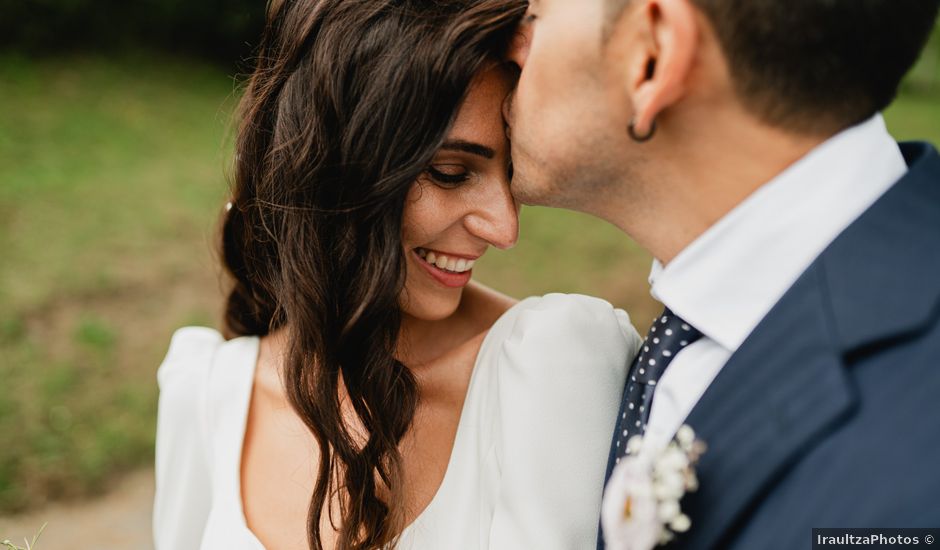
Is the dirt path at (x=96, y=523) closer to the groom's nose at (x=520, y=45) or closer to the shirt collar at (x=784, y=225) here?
the groom's nose at (x=520, y=45)

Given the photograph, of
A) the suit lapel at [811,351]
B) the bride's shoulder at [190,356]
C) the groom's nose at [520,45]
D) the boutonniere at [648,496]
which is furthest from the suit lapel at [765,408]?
the bride's shoulder at [190,356]

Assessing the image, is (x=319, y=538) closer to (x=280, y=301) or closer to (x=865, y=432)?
(x=280, y=301)

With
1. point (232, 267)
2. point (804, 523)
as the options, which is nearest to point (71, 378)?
point (232, 267)

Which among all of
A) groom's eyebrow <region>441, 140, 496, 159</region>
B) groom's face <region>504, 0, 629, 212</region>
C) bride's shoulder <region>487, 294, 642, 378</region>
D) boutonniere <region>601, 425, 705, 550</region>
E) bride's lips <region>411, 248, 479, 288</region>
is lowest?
bride's shoulder <region>487, 294, 642, 378</region>

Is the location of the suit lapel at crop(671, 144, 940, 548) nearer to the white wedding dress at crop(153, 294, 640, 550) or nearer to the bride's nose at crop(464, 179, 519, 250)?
the white wedding dress at crop(153, 294, 640, 550)

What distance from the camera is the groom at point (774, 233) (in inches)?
63.1

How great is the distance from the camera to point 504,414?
2311 millimetres

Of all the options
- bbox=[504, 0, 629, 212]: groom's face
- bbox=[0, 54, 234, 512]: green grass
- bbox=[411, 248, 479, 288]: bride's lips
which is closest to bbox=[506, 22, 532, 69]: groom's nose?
bbox=[504, 0, 629, 212]: groom's face

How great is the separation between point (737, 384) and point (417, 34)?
1.12 meters

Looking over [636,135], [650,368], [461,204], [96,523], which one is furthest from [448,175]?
[96,523]

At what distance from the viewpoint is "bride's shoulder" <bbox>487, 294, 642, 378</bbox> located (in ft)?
7.67

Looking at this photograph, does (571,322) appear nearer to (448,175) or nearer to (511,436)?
(511,436)

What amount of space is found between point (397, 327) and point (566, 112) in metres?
0.85

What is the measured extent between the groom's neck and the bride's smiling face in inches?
15.4
